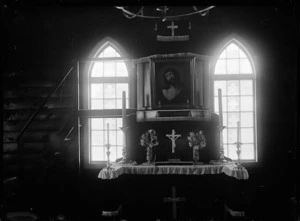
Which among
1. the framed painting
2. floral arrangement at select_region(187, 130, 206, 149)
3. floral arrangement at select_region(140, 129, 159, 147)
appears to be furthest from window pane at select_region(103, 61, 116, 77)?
floral arrangement at select_region(187, 130, 206, 149)

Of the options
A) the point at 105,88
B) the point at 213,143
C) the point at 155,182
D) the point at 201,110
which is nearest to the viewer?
the point at 201,110

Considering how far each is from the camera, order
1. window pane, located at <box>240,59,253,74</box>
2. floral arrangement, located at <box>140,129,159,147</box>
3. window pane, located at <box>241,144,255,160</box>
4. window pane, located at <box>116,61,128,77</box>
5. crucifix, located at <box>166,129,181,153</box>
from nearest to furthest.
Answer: crucifix, located at <box>166,129,181,153</box> → floral arrangement, located at <box>140,129,159,147</box> → window pane, located at <box>241,144,255,160</box> → window pane, located at <box>240,59,253,74</box> → window pane, located at <box>116,61,128,77</box>

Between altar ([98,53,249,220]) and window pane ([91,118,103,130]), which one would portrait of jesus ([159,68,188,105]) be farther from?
window pane ([91,118,103,130])

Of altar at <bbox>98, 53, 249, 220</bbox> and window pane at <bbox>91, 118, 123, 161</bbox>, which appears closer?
altar at <bbox>98, 53, 249, 220</bbox>

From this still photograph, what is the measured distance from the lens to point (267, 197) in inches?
284

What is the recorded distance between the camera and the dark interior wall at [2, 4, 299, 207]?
7.25 m

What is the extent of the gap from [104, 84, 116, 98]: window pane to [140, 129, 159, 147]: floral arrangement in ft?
5.93

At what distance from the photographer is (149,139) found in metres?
6.34

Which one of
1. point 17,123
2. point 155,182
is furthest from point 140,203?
point 17,123

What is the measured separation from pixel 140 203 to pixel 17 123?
131 inches

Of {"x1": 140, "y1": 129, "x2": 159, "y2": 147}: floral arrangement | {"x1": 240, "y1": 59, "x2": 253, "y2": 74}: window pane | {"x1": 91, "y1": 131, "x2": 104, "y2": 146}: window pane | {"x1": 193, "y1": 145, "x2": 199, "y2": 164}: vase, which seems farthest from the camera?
{"x1": 91, "y1": 131, "x2": 104, "y2": 146}: window pane

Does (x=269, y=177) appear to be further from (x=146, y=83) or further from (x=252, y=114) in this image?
(x=146, y=83)

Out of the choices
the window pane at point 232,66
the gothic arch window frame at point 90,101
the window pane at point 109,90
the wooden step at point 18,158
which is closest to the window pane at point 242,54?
the window pane at point 232,66

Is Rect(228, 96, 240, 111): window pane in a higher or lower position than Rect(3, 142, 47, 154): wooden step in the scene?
higher
